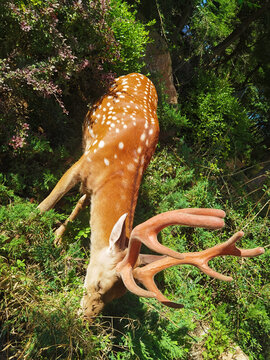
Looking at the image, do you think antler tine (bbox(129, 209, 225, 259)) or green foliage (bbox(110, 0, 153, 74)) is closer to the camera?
antler tine (bbox(129, 209, 225, 259))

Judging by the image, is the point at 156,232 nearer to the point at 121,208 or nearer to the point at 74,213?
the point at 121,208

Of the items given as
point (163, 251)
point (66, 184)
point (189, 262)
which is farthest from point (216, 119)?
point (163, 251)

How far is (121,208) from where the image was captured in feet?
8.07

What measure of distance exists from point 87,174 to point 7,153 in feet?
3.41

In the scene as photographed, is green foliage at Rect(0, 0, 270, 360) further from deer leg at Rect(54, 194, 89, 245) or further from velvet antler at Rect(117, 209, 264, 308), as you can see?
velvet antler at Rect(117, 209, 264, 308)

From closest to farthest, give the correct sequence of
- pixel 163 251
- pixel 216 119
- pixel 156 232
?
pixel 163 251 → pixel 156 232 → pixel 216 119

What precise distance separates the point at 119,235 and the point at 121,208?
35 cm

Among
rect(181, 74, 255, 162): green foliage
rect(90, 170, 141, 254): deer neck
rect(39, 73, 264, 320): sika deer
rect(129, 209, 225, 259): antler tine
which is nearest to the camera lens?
rect(129, 209, 225, 259): antler tine

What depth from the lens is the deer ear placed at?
212 cm

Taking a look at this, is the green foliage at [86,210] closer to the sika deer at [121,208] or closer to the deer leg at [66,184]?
the deer leg at [66,184]

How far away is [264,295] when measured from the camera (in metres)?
4.09

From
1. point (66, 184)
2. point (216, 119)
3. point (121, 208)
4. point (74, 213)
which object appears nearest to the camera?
point (121, 208)

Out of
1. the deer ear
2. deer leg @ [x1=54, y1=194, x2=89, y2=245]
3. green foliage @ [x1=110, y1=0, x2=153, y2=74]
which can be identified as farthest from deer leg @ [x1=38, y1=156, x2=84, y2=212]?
green foliage @ [x1=110, y1=0, x2=153, y2=74]

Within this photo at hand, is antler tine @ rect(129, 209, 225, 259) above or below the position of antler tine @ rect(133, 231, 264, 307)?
above
